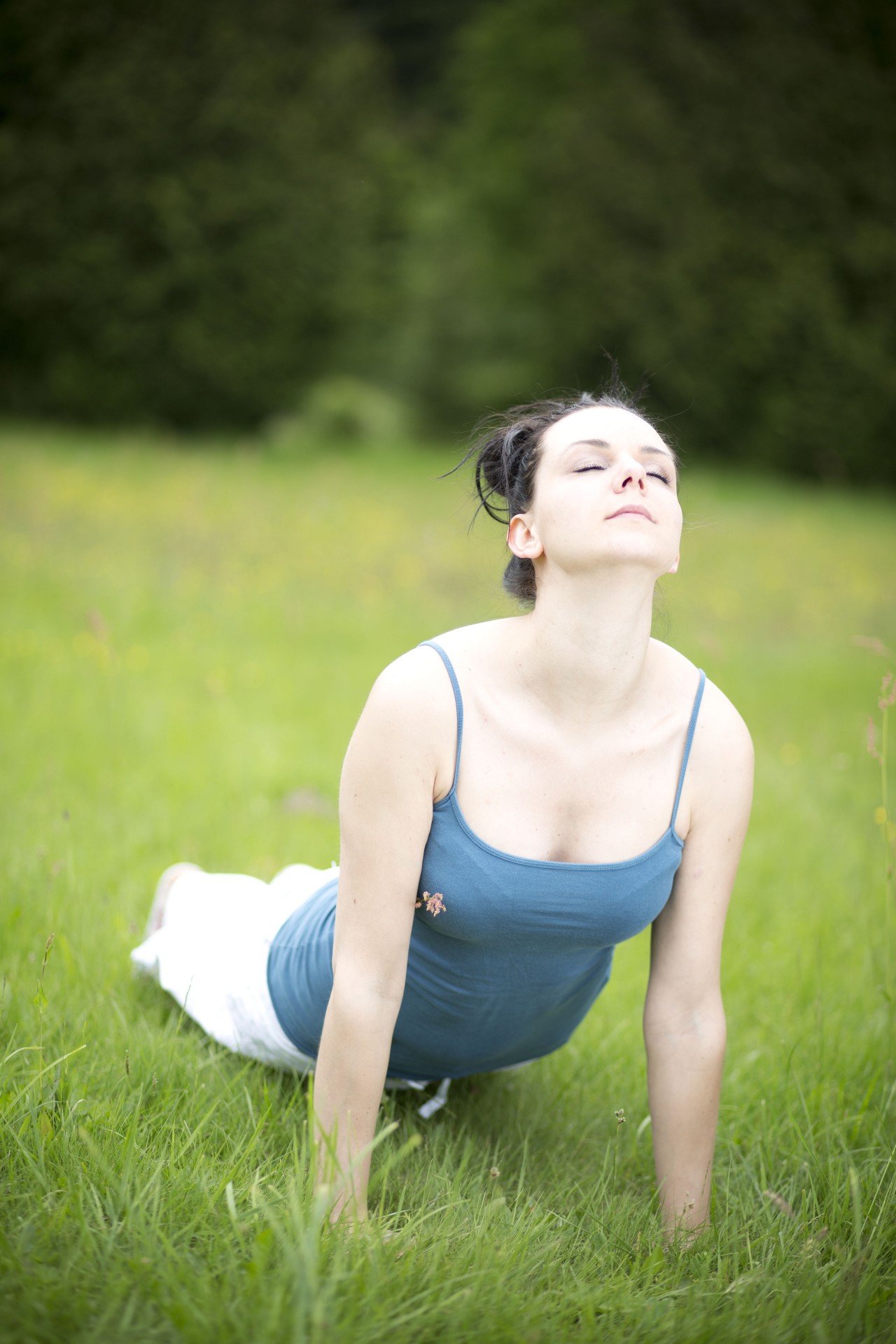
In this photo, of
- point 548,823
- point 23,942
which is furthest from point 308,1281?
point 23,942

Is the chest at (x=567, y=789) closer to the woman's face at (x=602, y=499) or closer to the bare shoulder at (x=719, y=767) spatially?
the bare shoulder at (x=719, y=767)

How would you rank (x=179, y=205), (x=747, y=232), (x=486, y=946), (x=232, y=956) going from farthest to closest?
(x=747, y=232) → (x=179, y=205) → (x=232, y=956) → (x=486, y=946)

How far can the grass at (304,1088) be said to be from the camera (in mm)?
1535

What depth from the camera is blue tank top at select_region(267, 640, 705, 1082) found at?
5.84 ft

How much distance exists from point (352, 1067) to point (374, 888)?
32cm

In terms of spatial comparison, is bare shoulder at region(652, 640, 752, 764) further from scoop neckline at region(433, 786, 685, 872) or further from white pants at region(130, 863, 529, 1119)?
white pants at region(130, 863, 529, 1119)

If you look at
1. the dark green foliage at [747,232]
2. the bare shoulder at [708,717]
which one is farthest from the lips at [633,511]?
the dark green foliage at [747,232]

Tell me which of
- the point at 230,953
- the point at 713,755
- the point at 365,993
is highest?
Result: the point at 713,755

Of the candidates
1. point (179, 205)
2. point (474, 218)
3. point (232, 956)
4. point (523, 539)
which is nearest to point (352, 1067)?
point (232, 956)

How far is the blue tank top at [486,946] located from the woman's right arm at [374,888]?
0.18 feet

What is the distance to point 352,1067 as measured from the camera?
1.80 metres

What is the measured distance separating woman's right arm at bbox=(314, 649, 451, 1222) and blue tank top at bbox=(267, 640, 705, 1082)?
6cm

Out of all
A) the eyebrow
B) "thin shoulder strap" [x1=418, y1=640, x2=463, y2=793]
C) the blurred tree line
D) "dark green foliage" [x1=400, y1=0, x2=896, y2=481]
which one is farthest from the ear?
"dark green foliage" [x1=400, y1=0, x2=896, y2=481]

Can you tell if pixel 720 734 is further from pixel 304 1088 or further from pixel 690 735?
pixel 304 1088
